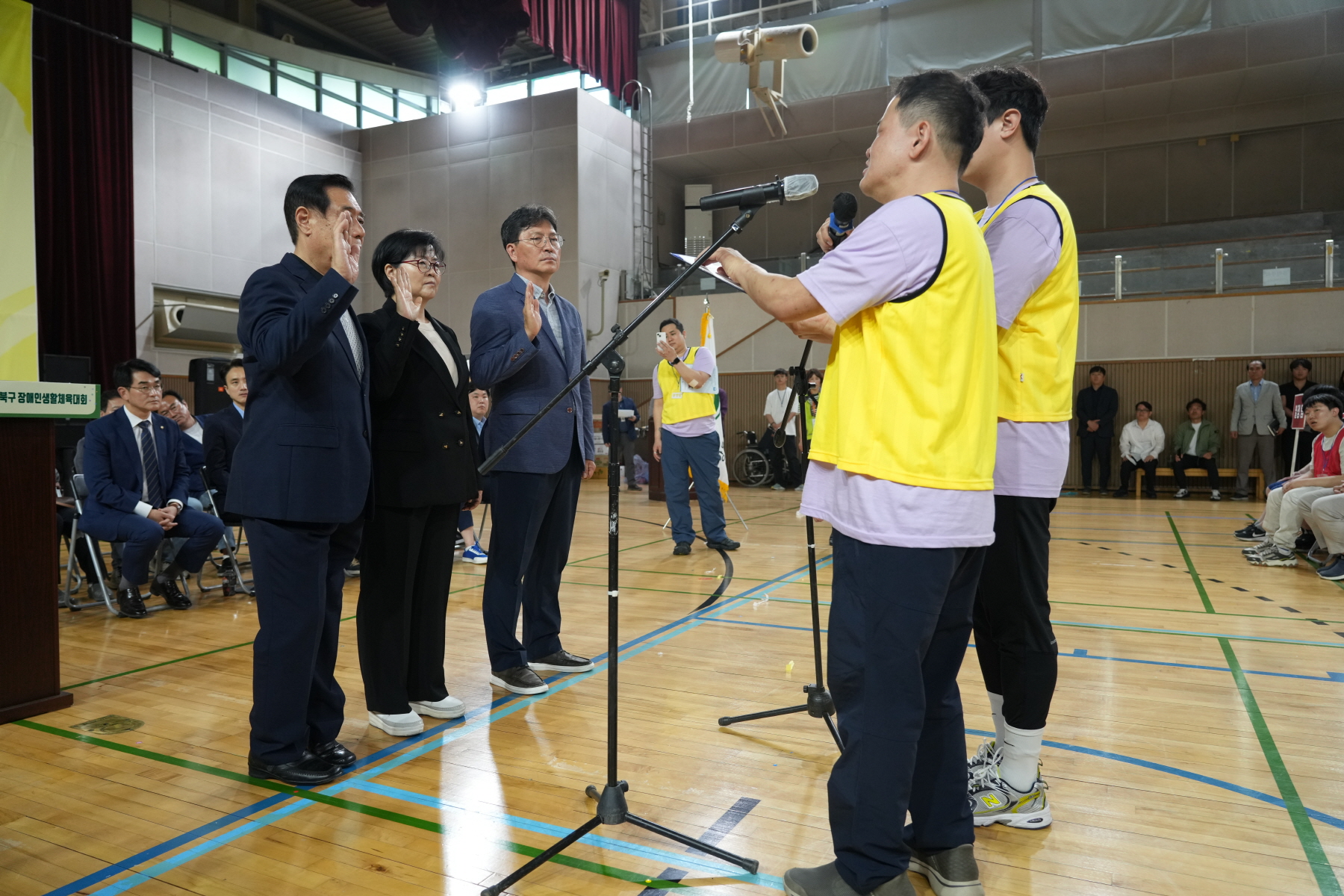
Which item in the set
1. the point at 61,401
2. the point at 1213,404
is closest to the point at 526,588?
the point at 61,401

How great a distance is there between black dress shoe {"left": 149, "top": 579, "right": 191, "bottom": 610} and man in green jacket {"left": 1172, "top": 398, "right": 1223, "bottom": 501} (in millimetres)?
10861

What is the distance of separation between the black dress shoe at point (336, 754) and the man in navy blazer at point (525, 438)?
750 mm

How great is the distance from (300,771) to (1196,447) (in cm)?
1140

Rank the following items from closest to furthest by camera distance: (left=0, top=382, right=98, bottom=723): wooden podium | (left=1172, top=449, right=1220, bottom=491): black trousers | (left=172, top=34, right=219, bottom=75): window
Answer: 1. (left=0, top=382, right=98, bottom=723): wooden podium
2. (left=1172, top=449, right=1220, bottom=491): black trousers
3. (left=172, top=34, right=219, bottom=75): window

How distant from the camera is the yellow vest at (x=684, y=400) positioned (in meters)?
6.50

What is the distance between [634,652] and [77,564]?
4232mm

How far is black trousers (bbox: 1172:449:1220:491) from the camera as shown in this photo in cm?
1079

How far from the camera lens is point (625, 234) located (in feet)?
50.6

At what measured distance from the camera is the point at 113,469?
4.77 meters

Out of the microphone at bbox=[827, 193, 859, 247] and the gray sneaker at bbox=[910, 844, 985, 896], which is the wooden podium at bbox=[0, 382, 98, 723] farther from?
the gray sneaker at bbox=[910, 844, 985, 896]

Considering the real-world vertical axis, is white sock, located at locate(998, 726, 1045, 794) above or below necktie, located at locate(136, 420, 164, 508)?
below

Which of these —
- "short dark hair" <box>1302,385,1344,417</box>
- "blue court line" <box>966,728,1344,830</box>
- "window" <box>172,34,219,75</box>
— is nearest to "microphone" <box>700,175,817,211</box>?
"blue court line" <box>966,728,1344,830</box>

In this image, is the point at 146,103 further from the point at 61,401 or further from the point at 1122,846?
the point at 1122,846

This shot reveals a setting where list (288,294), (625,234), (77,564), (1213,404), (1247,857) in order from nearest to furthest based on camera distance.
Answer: (1247,857), (288,294), (77,564), (1213,404), (625,234)
